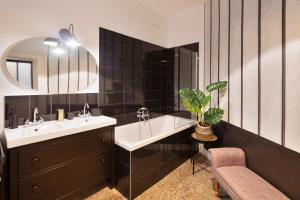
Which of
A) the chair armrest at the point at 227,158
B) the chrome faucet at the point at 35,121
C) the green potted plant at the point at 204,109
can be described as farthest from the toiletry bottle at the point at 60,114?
the chair armrest at the point at 227,158

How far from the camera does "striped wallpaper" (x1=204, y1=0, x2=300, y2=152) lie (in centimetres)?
137

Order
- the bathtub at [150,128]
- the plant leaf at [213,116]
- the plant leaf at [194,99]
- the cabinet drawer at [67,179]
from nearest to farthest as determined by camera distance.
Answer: the cabinet drawer at [67,179]
the plant leaf at [213,116]
the plant leaf at [194,99]
the bathtub at [150,128]

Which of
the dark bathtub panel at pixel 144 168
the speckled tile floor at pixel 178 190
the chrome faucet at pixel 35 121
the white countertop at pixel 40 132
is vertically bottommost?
the speckled tile floor at pixel 178 190

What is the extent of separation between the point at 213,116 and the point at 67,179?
1.96 metres

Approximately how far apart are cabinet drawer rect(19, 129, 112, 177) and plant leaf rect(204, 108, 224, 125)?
1.39 metres

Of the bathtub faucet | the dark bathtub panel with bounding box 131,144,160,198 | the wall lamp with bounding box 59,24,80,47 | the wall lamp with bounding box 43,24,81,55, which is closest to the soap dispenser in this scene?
the wall lamp with bounding box 43,24,81,55

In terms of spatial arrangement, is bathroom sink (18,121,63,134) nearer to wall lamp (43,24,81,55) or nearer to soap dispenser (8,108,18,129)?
soap dispenser (8,108,18,129)

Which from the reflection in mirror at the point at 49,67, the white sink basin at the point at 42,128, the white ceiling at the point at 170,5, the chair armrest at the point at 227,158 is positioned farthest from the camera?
the white ceiling at the point at 170,5

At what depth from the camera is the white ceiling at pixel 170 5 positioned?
9.46 ft

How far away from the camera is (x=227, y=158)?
75.1 inches

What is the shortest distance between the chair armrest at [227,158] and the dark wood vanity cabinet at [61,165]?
49.8 inches

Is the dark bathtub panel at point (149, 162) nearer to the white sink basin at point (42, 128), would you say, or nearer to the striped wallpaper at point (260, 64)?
the white sink basin at point (42, 128)

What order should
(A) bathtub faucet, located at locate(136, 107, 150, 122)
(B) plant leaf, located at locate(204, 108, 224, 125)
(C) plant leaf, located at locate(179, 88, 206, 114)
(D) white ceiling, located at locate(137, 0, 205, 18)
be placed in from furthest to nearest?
(A) bathtub faucet, located at locate(136, 107, 150, 122) < (D) white ceiling, located at locate(137, 0, 205, 18) < (C) plant leaf, located at locate(179, 88, 206, 114) < (B) plant leaf, located at locate(204, 108, 224, 125)

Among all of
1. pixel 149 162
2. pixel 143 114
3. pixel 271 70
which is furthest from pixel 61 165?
pixel 271 70
